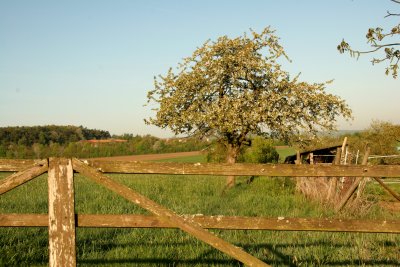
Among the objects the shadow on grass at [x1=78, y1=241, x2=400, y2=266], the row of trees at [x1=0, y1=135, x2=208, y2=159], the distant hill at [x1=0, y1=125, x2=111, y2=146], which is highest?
the distant hill at [x1=0, y1=125, x2=111, y2=146]

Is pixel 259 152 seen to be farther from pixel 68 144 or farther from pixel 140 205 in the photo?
pixel 68 144

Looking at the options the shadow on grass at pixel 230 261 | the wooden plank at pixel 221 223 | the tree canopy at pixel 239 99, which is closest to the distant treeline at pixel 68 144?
the tree canopy at pixel 239 99

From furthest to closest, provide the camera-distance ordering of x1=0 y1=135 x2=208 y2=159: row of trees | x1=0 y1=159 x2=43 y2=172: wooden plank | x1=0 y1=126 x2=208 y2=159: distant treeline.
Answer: x1=0 y1=126 x2=208 y2=159: distant treeline
x1=0 y1=135 x2=208 y2=159: row of trees
x1=0 y1=159 x2=43 y2=172: wooden plank

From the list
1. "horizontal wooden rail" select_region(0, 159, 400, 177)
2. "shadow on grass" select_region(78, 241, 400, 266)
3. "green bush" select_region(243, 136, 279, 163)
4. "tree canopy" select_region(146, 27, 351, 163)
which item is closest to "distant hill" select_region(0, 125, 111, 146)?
"green bush" select_region(243, 136, 279, 163)

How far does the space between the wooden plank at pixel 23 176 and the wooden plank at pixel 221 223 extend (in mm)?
476

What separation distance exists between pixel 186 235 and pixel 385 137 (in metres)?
41.9

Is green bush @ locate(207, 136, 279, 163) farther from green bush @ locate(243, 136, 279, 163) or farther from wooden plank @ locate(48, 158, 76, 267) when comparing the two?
wooden plank @ locate(48, 158, 76, 267)

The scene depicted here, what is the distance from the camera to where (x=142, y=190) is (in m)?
16.0

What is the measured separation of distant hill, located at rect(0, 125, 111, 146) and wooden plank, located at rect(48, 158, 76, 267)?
82946 millimetres

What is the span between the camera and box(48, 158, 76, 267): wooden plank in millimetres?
3787

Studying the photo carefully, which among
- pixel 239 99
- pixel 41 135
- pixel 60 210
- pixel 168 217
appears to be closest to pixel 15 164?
pixel 60 210

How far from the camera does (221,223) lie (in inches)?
161

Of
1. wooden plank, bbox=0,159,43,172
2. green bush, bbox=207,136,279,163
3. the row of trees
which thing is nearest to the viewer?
wooden plank, bbox=0,159,43,172

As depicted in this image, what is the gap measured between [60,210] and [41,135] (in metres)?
87.2
